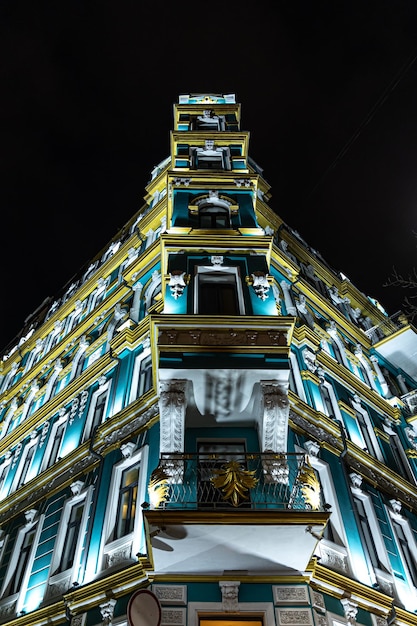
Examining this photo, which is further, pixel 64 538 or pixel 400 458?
pixel 400 458

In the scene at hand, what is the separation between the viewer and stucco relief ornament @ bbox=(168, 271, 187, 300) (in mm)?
16000

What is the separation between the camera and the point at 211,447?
13859mm

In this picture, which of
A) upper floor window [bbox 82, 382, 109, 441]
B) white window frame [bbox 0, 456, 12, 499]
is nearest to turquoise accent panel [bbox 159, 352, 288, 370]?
upper floor window [bbox 82, 382, 109, 441]

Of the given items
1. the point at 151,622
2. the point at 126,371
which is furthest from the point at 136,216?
the point at 151,622

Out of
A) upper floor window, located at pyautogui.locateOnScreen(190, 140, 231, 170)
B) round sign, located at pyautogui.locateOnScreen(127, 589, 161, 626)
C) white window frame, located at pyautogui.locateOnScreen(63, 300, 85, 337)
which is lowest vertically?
round sign, located at pyautogui.locateOnScreen(127, 589, 161, 626)

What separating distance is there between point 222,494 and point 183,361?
11.6ft

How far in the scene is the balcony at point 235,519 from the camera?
35.6 feet

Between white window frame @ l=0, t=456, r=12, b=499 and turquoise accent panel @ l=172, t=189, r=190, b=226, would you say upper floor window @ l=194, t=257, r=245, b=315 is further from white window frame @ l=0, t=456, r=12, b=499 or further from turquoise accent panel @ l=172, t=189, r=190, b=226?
white window frame @ l=0, t=456, r=12, b=499

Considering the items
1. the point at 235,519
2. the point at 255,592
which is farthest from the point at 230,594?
the point at 235,519

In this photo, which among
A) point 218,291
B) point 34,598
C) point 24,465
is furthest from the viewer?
point 24,465

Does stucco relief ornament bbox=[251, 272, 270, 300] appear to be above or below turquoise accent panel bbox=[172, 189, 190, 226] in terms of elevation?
below

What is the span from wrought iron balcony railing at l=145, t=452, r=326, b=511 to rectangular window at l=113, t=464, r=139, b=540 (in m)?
2.60

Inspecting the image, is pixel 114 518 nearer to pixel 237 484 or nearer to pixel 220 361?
pixel 237 484

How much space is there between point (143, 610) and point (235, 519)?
3783 mm
